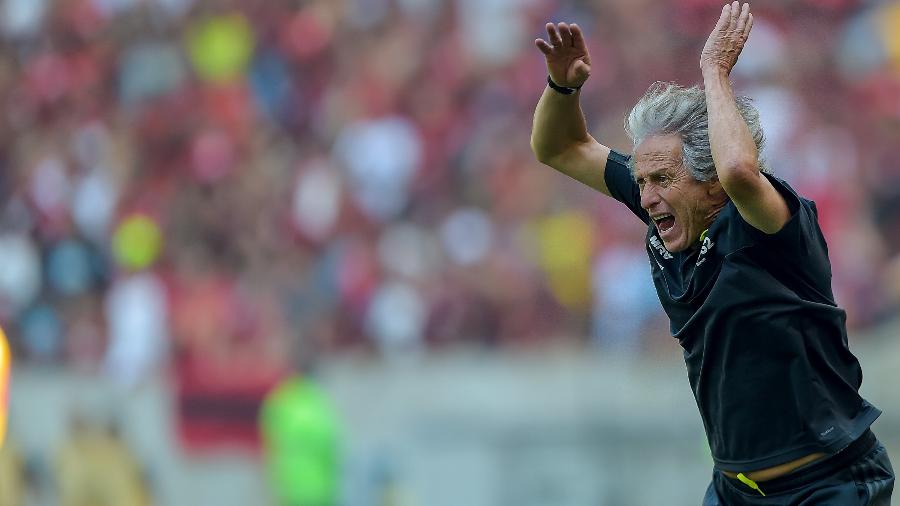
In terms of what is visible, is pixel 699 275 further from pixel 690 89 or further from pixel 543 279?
pixel 543 279

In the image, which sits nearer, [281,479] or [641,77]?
[641,77]

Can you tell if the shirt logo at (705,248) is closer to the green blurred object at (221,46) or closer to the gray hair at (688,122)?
the gray hair at (688,122)

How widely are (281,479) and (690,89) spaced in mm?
6627

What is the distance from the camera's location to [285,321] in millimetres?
9859

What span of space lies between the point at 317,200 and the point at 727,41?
683 centimetres

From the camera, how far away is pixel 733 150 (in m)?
3.45

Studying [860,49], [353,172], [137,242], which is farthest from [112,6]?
[860,49]

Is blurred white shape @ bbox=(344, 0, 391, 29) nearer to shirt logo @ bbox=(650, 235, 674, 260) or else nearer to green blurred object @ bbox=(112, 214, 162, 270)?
green blurred object @ bbox=(112, 214, 162, 270)

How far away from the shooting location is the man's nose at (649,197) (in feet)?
12.2

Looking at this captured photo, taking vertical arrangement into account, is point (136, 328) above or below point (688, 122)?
above

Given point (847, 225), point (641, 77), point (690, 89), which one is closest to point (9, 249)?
point (641, 77)

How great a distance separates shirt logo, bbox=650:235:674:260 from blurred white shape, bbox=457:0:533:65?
5.94 m

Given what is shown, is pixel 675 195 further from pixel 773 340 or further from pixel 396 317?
pixel 396 317

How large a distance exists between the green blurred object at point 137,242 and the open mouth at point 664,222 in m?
7.60
